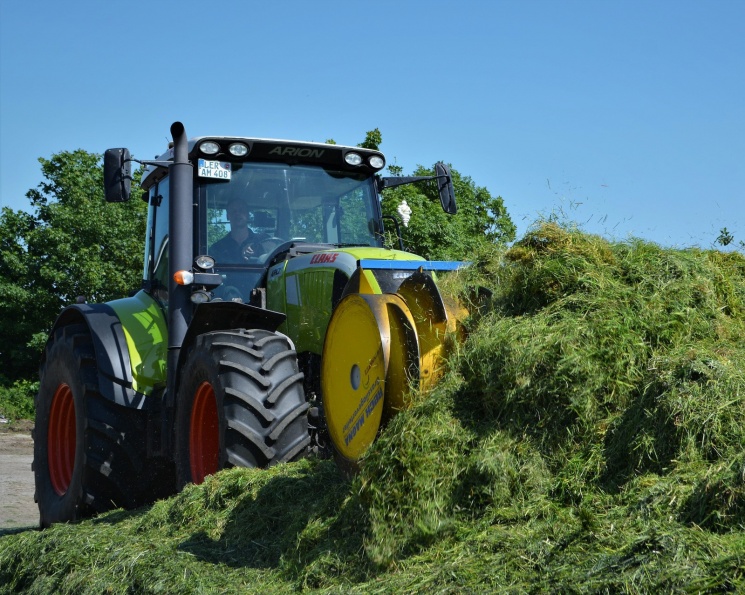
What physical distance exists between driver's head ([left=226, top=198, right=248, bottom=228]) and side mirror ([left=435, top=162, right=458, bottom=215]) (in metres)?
1.70

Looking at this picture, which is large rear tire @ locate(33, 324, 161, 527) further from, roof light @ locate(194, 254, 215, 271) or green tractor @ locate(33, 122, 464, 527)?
roof light @ locate(194, 254, 215, 271)

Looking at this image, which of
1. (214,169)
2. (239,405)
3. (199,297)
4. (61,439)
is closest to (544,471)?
(239,405)

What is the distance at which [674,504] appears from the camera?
12.0 feet

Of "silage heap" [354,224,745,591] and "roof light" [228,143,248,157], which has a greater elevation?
"roof light" [228,143,248,157]

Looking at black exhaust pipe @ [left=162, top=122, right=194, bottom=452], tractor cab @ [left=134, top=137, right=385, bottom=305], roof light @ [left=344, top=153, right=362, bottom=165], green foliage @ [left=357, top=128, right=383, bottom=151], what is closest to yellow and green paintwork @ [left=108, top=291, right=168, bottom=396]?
tractor cab @ [left=134, top=137, right=385, bottom=305]

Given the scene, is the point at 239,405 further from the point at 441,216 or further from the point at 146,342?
the point at 441,216

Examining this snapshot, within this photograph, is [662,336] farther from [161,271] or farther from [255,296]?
[161,271]

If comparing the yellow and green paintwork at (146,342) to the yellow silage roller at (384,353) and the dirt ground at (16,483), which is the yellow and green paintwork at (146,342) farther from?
the yellow silage roller at (384,353)

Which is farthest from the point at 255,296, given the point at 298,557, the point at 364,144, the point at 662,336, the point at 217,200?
the point at 364,144

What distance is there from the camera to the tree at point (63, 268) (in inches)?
1172

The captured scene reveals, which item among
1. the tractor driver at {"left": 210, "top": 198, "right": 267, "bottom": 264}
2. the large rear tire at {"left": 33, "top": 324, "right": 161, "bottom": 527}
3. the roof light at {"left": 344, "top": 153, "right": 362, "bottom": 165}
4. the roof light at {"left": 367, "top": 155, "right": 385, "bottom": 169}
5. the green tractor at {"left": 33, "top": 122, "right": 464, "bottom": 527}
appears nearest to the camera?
the green tractor at {"left": 33, "top": 122, "right": 464, "bottom": 527}

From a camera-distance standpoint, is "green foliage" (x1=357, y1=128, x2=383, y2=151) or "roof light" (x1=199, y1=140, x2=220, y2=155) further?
"green foliage" (x1=357, y1=128, x2=383, y2=151)

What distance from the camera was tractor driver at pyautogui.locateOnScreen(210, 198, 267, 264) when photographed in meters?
7.80

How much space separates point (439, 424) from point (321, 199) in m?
3.88
